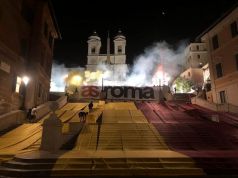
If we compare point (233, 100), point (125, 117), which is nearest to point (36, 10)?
point (125, 117)

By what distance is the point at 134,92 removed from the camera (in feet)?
134

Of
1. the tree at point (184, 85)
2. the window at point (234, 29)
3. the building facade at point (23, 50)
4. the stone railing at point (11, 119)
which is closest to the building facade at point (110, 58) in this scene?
the tree at point (184, 85)

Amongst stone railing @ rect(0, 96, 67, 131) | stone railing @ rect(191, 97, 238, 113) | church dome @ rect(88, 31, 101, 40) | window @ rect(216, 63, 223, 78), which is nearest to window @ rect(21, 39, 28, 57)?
stone railing @ rect(0, 96, 67, 131)

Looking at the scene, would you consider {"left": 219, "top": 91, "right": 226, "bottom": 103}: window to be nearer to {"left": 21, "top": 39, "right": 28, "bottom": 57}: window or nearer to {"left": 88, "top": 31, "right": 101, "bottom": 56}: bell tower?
{"left": 21, "top": 39, "right": 28, "bottom": 57}: window

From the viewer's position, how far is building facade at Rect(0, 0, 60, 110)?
19.6 m

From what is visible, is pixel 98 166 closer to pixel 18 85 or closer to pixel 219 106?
pixel 18 85

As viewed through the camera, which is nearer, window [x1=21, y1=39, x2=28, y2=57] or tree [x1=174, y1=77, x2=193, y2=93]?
window [x1=21, y1=39, x2=28, y2=57]

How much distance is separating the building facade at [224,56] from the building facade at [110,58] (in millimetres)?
62640

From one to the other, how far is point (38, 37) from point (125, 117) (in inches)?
552

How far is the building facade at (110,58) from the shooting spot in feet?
308

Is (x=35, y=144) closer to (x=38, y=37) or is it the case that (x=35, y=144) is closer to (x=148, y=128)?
(x=148, y=128)

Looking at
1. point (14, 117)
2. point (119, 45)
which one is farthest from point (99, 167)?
point (119, 45)

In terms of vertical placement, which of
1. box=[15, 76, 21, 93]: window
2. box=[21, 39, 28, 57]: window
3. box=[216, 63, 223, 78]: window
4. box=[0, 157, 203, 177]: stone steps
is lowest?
box=[0, 157, 203, 177]: stone steps

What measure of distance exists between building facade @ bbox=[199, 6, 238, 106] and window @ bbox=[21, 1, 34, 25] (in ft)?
76.5
